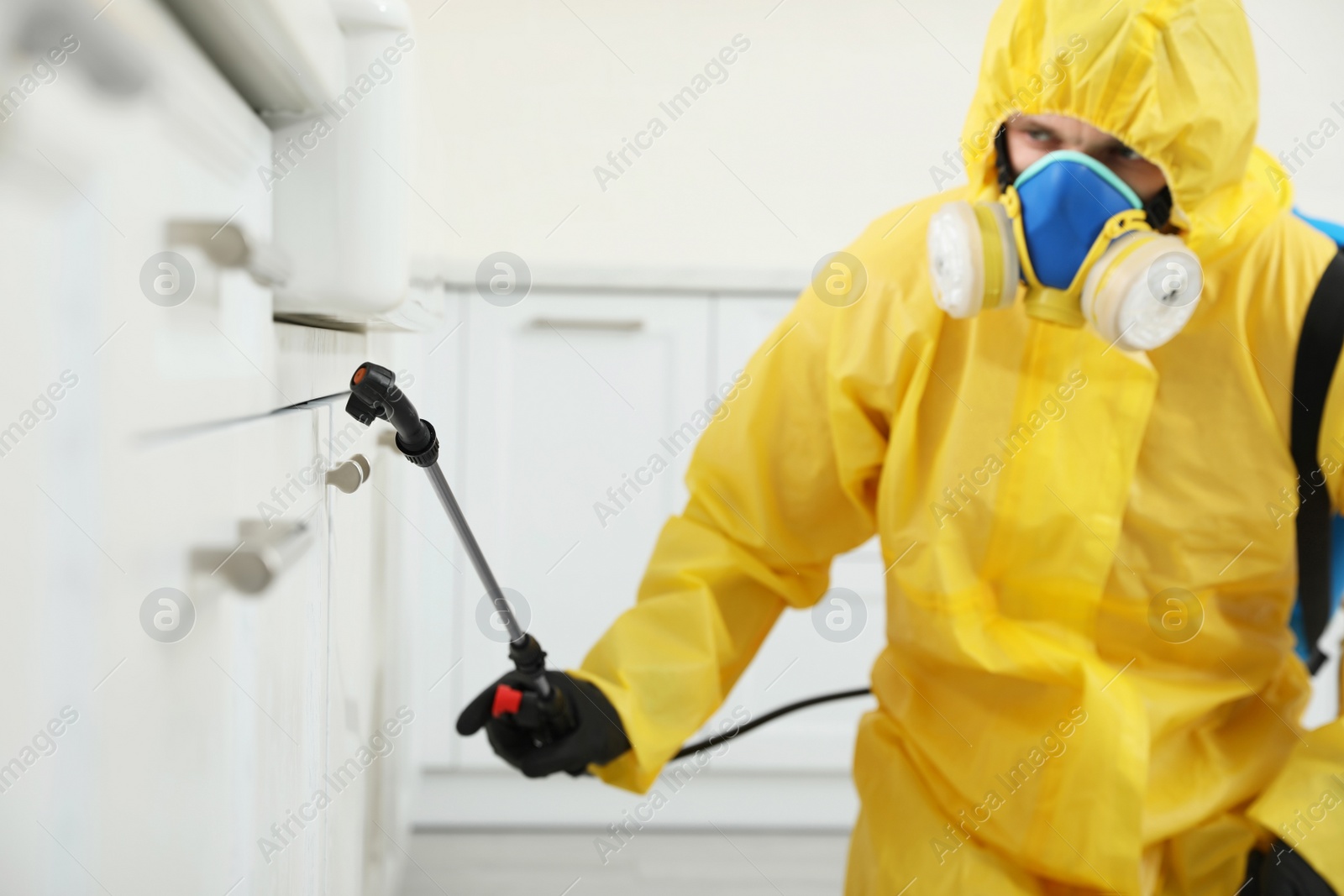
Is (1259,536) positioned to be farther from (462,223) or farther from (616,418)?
(462,223)

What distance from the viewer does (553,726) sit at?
64cm

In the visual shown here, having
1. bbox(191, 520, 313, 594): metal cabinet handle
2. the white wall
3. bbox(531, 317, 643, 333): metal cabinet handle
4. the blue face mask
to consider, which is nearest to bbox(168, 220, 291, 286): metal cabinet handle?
bbox(191, 520, 313, 594): metal cabinet handle

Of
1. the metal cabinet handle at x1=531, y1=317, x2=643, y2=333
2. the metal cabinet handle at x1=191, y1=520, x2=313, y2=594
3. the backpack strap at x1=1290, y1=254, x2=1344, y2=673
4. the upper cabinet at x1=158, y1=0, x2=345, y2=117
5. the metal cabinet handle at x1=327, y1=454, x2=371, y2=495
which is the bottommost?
the backpack strap at x1=1290, y1=254, x2=1344, y2=673

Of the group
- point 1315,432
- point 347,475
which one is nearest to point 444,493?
point 347,475

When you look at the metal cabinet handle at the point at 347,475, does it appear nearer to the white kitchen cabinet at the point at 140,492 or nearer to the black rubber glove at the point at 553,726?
the white kitchen cabinet at the point at 140,492

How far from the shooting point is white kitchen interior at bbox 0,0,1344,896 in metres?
0.23

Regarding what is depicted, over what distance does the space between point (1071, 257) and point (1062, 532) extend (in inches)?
8.1

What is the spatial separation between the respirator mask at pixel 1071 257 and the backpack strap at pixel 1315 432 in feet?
0.32

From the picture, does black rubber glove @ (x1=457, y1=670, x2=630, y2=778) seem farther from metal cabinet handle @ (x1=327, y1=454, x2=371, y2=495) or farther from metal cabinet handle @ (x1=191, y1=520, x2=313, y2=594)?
metal cabinet handle @ (x1=191, y1=520, x2=313, y2=594)

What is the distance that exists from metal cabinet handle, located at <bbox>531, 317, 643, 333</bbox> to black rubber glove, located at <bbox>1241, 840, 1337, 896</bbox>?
38.0 inches

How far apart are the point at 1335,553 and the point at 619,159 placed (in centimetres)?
154

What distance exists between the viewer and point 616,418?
52.2 inches

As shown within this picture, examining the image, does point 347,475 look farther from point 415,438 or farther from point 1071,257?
point 1071,257

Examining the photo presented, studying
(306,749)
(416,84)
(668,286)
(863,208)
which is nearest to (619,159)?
(863,208)
